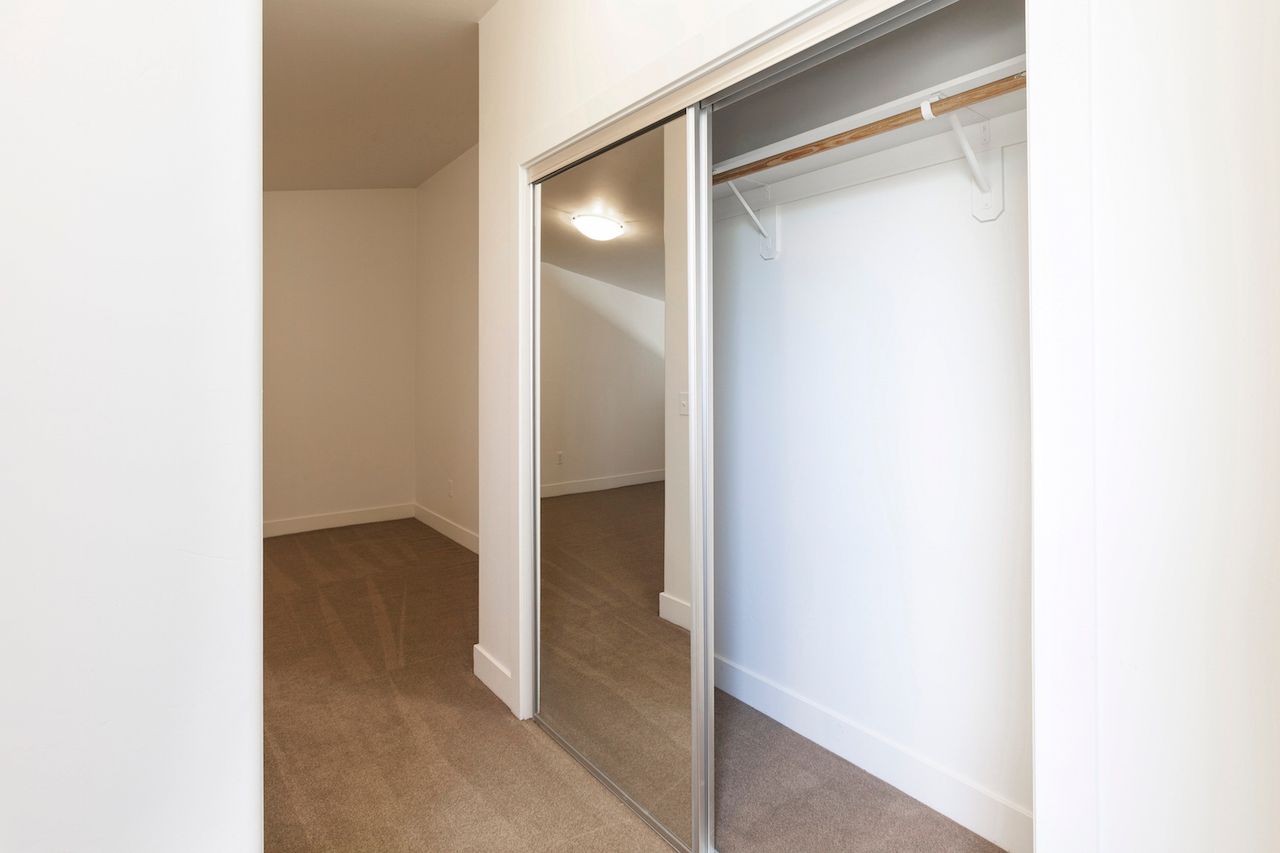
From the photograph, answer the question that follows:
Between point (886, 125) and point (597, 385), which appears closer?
point (886, 125)

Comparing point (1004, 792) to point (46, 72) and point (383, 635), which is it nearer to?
point (46, 72)

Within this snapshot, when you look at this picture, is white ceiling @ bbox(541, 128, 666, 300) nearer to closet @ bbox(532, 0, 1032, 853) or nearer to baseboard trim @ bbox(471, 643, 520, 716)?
closet @ bbox(532, 0, 1032, 853)

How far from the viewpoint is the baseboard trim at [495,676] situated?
261 cm

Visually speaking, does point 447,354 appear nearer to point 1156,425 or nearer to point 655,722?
point 655,722

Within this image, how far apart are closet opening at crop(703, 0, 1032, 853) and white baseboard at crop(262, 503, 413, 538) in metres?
3.99

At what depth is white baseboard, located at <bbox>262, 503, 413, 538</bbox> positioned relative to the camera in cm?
537

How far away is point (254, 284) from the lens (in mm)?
490

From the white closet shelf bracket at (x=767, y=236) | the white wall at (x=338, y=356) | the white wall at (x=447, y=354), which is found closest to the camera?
the white closet shelf bracket at (x=767, y=236)

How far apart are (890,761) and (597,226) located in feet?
6.00

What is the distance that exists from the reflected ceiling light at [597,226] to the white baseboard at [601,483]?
28.7 inches

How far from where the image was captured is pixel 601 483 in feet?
7.62

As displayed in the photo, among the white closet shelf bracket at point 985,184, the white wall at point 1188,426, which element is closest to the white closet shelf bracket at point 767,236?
the white closet shelf bracket at point 985,184

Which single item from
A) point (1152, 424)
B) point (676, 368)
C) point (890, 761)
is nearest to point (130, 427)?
point (1152, 424)

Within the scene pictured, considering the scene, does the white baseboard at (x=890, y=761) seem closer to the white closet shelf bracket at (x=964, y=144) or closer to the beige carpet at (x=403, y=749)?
the beige carpet at (x=403, y=749)
